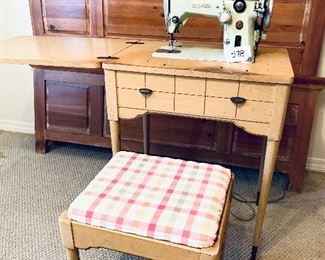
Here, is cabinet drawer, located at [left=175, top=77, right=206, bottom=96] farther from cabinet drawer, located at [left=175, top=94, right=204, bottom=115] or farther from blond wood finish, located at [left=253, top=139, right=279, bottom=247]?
blond wood finish, located at [left=253, top=139, right=279, bottom=247]

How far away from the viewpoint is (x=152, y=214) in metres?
1.00

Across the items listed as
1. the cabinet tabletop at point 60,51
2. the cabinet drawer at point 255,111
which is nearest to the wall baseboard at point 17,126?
the cabinet tabletop at point 60,51

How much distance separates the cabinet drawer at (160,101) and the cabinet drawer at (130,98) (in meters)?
0.03

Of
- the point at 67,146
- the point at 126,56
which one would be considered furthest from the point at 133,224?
the point at 67,146

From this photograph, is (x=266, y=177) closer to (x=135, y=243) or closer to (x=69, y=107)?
(x=135, y=243)

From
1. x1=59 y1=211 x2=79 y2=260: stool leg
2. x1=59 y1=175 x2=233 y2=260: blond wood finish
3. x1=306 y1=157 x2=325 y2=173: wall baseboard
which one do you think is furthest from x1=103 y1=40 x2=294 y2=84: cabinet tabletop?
x1=306 y1=157 x2=325 y2=173: wall baseboard

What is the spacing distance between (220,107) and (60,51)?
29.5 inches

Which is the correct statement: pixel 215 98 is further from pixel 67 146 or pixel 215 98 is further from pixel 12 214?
pixel 67 146

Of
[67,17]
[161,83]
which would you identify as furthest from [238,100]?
[67,17]

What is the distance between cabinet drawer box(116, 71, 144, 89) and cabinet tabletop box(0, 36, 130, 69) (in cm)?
9

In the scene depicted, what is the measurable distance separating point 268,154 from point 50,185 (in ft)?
4.12

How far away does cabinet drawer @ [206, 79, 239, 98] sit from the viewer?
1273mm

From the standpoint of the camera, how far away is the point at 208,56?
146 centimetres

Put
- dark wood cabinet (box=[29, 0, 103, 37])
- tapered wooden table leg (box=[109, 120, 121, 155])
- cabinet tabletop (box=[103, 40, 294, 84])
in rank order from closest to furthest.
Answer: cabinet tabletop (box=[103, 40, 294, 84]), tapered wooden table leg (box=[109, 120, 121, 155]), dark wood cabinet (box=[29, 0, 103, 37])
